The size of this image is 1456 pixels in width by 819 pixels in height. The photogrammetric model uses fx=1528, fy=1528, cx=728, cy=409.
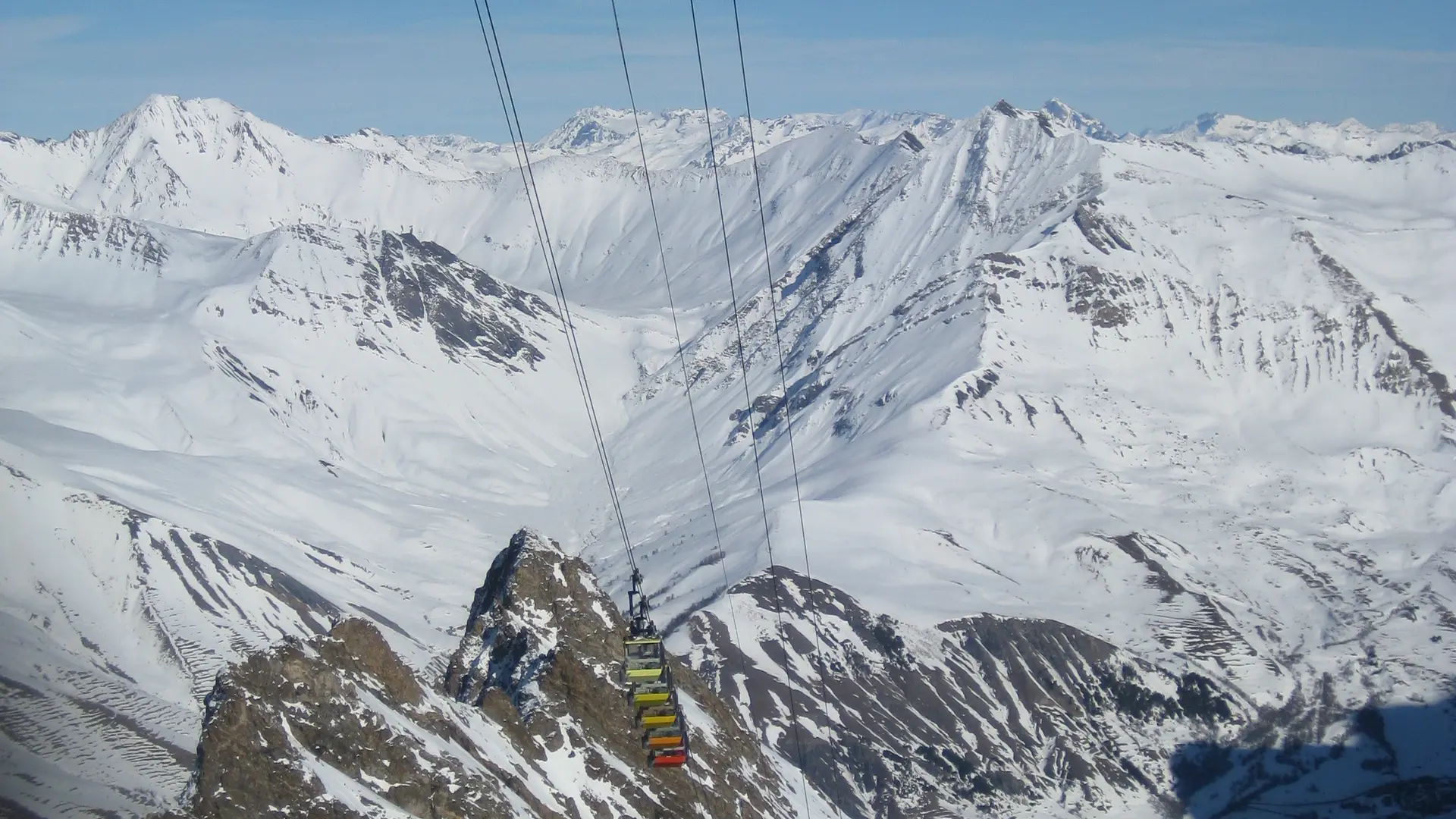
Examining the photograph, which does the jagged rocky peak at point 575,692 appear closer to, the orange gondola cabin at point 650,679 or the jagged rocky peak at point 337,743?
the jagged rocky peak at point 337,743

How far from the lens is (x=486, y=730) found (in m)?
48.5

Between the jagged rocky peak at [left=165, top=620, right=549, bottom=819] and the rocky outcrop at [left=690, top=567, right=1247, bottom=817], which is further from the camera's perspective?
the rocky outcrop at [left=690, top=567, right=1247, bottom=817]

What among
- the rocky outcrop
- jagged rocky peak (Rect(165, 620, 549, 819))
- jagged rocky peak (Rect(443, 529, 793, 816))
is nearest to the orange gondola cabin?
jagged rocky peak (Rect(165, 620, 549, 819))

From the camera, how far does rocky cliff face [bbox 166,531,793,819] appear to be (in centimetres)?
3659

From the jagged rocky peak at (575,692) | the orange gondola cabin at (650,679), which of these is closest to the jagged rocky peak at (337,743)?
the jagged rocky peak at (575,692)

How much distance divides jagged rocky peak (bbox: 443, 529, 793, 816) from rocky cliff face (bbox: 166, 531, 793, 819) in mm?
76

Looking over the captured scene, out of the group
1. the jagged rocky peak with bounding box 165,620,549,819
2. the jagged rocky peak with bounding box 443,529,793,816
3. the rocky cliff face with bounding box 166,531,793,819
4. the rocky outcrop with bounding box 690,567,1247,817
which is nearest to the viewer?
the jagged rocky peak with bounding box 165,620,549,819

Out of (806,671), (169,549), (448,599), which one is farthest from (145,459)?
(806,671)

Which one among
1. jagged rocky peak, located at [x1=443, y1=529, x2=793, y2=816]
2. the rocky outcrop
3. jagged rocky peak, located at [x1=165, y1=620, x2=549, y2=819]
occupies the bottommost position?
jagged rocky peak, located at [x1=165, y1=620, x2=549, y2=819]

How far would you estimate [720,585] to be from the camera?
535ft

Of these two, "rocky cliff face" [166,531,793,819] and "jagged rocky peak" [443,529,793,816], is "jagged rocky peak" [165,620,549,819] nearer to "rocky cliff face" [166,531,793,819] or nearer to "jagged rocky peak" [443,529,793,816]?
"rocky cliff face" [166,531,793,819]

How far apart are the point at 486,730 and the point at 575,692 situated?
5597 millimetres

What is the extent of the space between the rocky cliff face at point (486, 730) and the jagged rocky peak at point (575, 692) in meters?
0.08

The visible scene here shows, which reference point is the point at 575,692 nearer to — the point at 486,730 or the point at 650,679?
the point at 486,730
